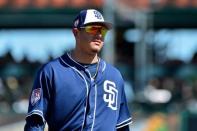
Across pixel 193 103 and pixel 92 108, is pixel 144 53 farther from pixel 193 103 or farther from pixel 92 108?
pixel 92 108

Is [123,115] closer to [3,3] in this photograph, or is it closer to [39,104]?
[39,104]

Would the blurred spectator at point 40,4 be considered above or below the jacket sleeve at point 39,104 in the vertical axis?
above

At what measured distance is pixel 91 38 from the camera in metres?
5.26

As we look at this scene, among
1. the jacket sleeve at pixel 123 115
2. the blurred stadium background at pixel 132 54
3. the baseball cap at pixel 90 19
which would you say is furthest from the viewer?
the blurred stadium background at pixel 132 54

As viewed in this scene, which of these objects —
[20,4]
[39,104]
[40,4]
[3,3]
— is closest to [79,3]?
[40,4]

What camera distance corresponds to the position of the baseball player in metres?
5.21

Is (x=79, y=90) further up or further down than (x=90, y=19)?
further down

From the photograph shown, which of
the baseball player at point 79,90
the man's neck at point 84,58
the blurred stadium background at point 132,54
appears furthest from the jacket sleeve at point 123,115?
the blurred stadium background at point 132,54

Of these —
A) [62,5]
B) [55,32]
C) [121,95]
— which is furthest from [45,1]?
[121,95]

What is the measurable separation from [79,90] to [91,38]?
0.37m

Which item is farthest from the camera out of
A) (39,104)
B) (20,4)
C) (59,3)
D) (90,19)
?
(59,3)

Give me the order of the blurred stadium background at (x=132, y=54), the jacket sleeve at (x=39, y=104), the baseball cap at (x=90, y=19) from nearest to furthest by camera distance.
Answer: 1. the jacket sleeve at (x=39, y=104)
2. the baseball cap at (x=90, y=19)
3. the blurred stadium background at (x=132, y=54)

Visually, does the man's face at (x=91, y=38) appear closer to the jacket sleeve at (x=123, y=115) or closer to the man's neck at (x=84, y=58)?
the man's neck at (x=84, y=58)

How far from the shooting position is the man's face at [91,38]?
5234mm
